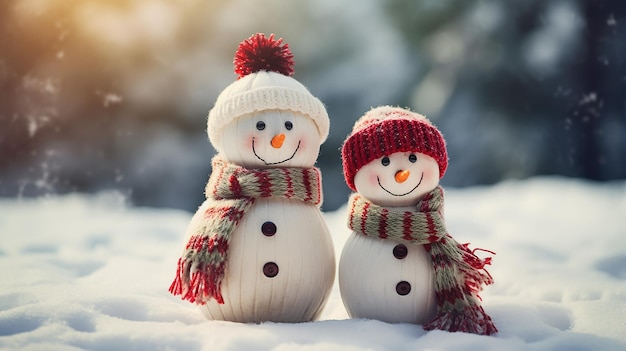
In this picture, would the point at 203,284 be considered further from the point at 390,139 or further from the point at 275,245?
the point at 390,139

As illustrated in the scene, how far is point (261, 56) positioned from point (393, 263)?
24.8 inches

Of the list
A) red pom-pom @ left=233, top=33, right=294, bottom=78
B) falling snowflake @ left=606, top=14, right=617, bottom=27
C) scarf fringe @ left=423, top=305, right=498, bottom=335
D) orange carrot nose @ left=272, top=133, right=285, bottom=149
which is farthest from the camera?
falling snowflake @ left=606, top=14, right=617, bottom=27

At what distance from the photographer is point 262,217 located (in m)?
1.37

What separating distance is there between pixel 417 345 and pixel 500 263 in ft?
3.78

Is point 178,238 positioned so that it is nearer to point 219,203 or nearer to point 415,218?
point 219,203

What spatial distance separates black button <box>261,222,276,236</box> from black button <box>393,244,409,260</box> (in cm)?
28

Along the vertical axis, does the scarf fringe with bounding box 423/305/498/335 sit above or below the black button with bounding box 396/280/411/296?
below

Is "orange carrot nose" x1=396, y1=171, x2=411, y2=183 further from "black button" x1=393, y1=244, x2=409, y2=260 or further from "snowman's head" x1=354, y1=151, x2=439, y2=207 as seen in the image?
"black button" x1=393, y1=244, x2=409, y2=260

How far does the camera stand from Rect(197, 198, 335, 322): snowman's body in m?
1.33

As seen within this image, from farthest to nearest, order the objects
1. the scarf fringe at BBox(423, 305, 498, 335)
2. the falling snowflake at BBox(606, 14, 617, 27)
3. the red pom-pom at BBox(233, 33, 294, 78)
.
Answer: the falling snowflake at BBox(606, 14, 617, 27)
the red pom-pom at BBox(233, 33, 294, 78)
the scarf fringe at BBox(423, 305, 498, 335)

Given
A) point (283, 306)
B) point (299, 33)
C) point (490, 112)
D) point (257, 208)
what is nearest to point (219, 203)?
point (257, 208)

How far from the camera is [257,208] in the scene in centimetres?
138

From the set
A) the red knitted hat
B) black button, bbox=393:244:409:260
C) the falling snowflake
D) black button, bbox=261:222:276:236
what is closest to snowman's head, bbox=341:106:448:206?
the red knitted hat

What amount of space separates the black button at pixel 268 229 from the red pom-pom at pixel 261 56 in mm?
424
